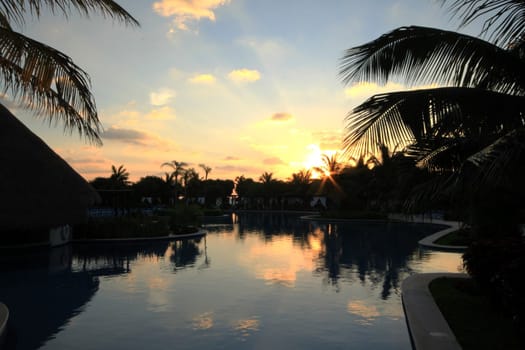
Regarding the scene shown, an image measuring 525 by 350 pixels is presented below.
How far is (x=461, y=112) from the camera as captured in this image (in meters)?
4.70

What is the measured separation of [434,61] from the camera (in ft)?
15.6

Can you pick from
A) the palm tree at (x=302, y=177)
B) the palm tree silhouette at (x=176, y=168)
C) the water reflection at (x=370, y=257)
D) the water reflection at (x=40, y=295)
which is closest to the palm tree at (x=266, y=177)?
the palm tree at (x=302, y=177)

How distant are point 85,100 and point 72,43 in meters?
2.91

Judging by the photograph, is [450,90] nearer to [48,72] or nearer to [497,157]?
[497,157]

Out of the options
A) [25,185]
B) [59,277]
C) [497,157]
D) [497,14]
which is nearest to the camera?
[497,157]

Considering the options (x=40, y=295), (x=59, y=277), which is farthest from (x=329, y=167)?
(x=40, y=295)

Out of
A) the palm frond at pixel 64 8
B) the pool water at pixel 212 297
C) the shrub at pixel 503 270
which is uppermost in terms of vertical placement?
the palm frond at pixel 64 8

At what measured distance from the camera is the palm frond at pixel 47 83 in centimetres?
462

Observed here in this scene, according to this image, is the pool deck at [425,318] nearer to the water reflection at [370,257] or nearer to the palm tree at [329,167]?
the water reflection at [370,257]

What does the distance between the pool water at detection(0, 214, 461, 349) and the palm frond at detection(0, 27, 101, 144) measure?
3.82 m

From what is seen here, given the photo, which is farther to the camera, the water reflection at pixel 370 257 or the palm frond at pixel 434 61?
the water reflection at pixel 370 257

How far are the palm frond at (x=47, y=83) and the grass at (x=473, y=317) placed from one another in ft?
20.7

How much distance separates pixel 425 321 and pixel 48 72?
270 inches

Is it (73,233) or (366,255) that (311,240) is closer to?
(366,255)
